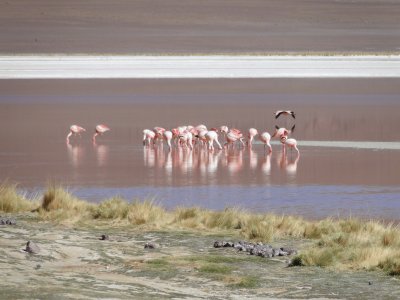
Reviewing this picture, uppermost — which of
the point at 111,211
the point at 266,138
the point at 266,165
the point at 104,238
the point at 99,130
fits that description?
the point at 99,130

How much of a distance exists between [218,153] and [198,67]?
27821 mm

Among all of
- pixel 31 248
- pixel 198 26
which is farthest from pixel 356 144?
pixel 198 26

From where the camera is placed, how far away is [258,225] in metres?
11.1

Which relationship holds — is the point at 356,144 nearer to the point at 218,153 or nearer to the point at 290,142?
the point at 290,142

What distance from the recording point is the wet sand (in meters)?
64.4

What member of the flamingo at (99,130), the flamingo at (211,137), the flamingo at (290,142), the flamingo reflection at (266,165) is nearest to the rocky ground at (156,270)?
the flamingo reflection at (266,165)

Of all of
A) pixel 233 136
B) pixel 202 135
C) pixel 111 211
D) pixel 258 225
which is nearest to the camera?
pixel 258 225

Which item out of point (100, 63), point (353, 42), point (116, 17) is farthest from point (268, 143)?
point (116, 17)

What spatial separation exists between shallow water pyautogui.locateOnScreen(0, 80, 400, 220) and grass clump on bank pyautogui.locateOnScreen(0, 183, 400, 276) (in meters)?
1.36

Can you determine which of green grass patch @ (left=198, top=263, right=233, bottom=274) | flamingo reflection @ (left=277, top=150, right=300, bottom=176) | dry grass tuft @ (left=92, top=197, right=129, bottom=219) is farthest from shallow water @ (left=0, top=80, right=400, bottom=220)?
green grass patch @ (left=198, top=263, right=233, bottom=274)

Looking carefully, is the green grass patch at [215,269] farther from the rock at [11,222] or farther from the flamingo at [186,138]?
the flamingo at [186,138]

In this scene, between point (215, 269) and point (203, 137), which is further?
point (203, 137)

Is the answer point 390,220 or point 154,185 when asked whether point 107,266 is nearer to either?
point 390,220

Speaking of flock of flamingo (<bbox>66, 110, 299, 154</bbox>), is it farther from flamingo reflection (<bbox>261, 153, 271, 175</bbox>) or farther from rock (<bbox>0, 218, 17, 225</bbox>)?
rock (<bbox>0, 218, 17, 225</bbox>)
